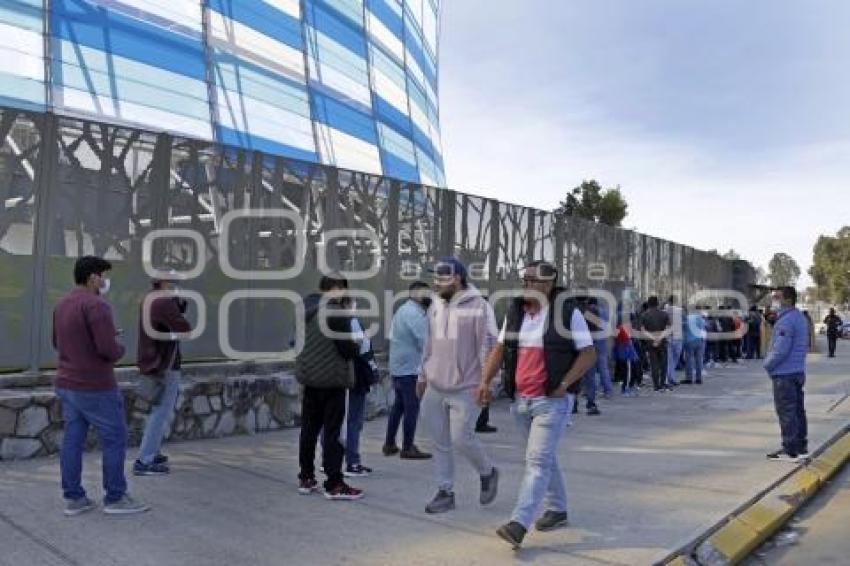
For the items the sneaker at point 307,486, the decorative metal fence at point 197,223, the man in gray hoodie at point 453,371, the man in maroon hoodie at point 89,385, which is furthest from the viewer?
the decorative metal fence at point 197,223

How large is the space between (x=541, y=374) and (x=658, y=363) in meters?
10.4

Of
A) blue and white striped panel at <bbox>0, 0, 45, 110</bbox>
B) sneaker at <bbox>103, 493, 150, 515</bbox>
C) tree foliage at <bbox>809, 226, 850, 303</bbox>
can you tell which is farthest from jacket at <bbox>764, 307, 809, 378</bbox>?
tree foliage at <bbox>809, 226, 850, 303</bbox>

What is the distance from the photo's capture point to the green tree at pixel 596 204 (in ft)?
144

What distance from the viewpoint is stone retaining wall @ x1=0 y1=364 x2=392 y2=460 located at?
273 inches

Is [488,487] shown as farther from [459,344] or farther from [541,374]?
[541,374]

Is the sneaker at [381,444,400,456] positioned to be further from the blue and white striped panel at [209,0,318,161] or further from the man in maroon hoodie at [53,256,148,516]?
the blue and white striped panel at [209,0,318,161]

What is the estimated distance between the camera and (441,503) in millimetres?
5676

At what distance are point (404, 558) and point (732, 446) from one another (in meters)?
5.30

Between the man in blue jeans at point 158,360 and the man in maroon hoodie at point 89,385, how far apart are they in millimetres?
1039

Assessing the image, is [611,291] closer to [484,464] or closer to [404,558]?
[484,464]

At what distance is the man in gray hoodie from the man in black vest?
0.28 m

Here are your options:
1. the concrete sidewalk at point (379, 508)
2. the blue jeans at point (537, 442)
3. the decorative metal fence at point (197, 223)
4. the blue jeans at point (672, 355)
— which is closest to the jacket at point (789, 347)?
the concrete sidewalk at point (379, 508)

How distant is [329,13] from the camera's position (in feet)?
134

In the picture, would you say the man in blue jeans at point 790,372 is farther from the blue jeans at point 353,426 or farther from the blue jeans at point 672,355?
the blue jeans at point 672,355
